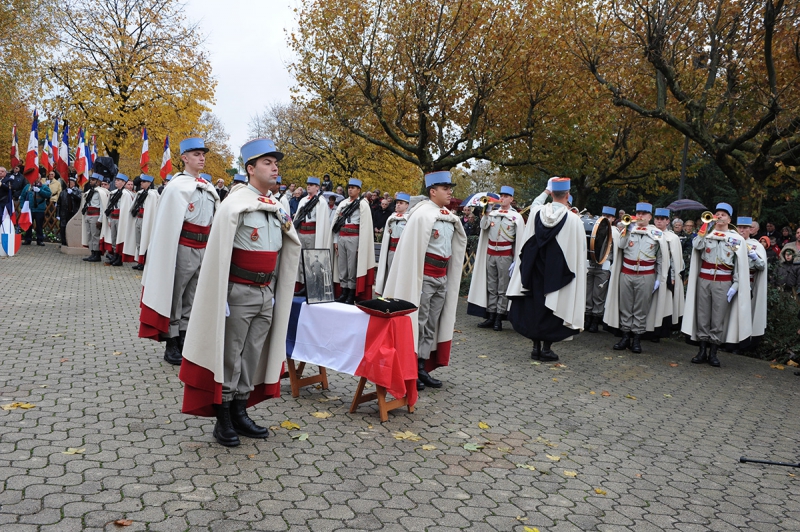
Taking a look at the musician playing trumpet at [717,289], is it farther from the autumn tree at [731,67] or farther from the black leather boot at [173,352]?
the black leather boot at [173,352]

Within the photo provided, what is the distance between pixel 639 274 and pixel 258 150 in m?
7.70

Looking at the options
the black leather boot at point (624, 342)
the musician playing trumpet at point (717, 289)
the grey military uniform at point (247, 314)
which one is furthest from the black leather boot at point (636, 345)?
the grey military uniform at point (247, 314)

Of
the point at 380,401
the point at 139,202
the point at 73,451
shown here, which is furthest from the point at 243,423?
the point at 139,202

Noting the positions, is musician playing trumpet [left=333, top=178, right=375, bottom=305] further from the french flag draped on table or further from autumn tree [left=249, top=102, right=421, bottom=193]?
autumn tree [left=249, top=102, right=421, bottom=193]

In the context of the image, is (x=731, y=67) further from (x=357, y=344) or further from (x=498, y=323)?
(x=357, y=344)

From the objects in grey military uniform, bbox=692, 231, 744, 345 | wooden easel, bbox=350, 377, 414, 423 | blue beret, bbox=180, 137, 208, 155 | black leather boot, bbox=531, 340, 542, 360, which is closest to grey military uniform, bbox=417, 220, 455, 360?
wooden easel, bbox=350, 377, 414, 423

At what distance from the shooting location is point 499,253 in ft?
37.9

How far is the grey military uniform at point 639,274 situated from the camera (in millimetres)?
10906

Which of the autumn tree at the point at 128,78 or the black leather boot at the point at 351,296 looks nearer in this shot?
the black leather boot at the point at 351,296

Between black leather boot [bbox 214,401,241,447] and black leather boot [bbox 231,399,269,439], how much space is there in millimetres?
146

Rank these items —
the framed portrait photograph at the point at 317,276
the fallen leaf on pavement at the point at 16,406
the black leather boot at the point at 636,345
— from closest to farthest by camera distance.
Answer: the fallen leaf on pavement at the point at 16,406 → the framed portrait photograph at the point at 317,276 → the black leather boot at the point at 636,345

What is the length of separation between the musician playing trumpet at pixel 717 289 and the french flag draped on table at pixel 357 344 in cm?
589

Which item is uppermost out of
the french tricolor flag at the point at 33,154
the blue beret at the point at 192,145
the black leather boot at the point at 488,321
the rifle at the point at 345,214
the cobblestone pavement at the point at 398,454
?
the french tricolor flag at the point at 33,154

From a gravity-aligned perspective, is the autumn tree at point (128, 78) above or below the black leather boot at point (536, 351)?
above
